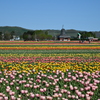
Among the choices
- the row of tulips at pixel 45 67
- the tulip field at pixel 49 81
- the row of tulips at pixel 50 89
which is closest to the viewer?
the row of tulips at pixel 50 89

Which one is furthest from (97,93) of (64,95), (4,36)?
(4,36)

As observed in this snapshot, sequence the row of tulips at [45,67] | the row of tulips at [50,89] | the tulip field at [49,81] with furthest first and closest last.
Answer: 1. the row of tulips at [45,67]
2. the tulip field at [49,81]
3. the row of tulips at [50,89]

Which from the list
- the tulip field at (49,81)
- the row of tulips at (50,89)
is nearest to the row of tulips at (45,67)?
the tulip field at (49,81)

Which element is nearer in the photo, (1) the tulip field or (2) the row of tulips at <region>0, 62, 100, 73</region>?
(1) the tulip field

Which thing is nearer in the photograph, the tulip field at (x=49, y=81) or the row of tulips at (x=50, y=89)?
the row of tulips at (x=50, y=89)

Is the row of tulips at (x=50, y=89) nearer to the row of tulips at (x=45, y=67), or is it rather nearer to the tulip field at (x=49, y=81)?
the tulip field at (x=49, y=81)

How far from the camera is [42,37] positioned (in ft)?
511

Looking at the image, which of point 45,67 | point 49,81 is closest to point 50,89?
point 49,81

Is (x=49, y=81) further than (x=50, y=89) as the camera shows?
Yes

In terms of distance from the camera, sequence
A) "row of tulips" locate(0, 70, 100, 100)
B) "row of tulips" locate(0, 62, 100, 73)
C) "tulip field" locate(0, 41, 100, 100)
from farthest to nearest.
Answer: "row of tulips" locate(0, 62, 100, 73) → "tulip field" locate(0, 41, 100, 100) → "row of tulips" locate(0, 70, 100, 100)

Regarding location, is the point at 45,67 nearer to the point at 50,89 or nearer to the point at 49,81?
the point at 49,81

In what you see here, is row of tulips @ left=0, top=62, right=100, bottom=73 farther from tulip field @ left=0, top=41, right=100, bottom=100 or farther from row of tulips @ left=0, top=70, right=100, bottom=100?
row of tulips @ left=0, top=70, right=100, bottom=100

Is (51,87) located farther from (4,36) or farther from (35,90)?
(4,36)

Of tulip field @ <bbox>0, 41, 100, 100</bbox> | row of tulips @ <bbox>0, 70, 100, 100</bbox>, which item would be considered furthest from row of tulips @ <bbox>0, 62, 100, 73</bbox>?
row of tulips @ <bbox>0, 70, 100, 100</bbox>
